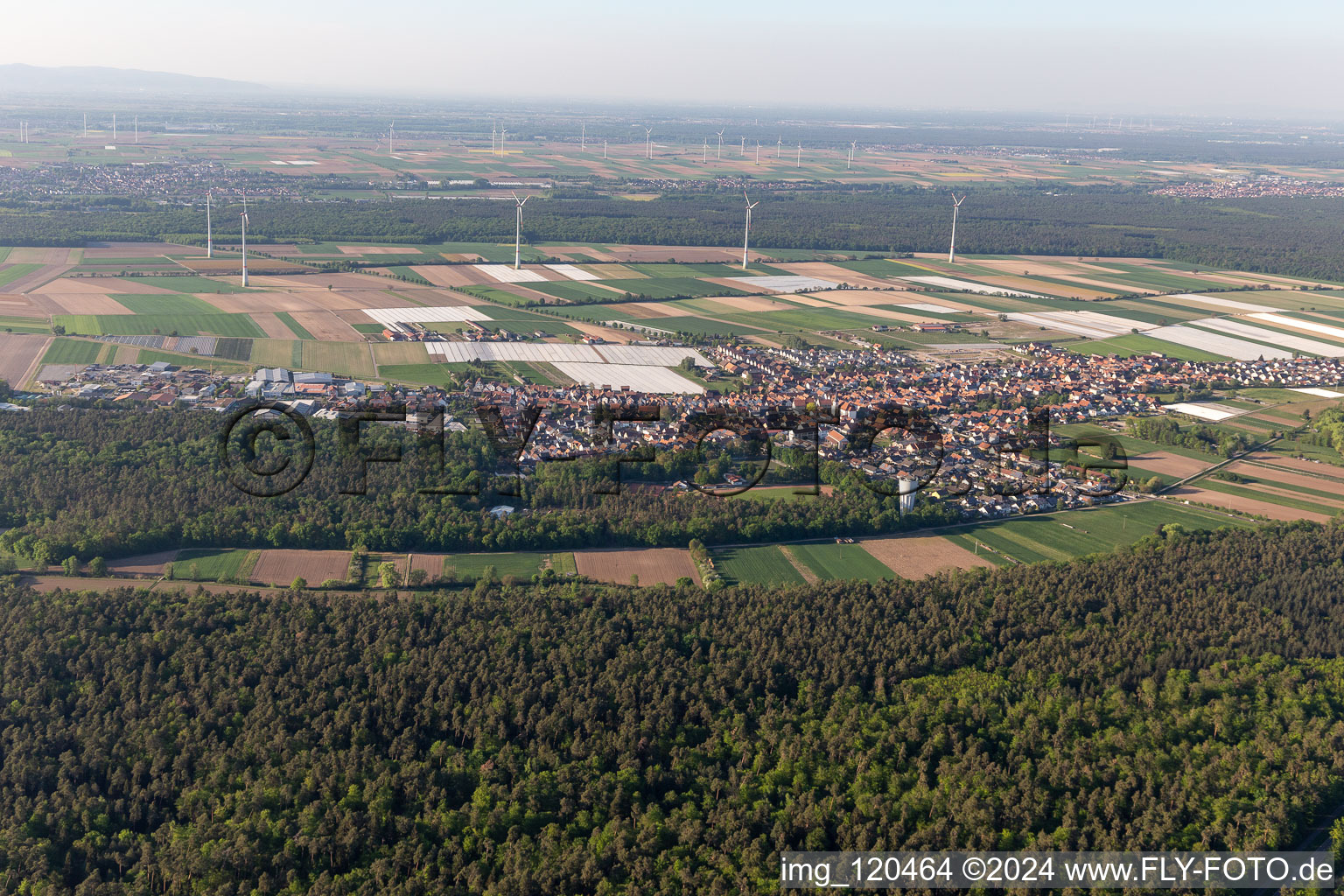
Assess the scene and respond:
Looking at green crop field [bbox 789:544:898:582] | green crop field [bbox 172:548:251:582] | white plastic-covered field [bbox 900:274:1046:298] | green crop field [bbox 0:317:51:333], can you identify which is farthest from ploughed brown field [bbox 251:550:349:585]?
white plastic-covered field [bbox 900:274:1046:298]

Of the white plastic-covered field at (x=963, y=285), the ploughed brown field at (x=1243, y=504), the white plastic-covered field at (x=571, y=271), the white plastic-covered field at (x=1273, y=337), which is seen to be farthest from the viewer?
the white plastic-covered field at (x=963, y=285)

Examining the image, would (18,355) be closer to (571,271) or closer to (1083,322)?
(571,271)

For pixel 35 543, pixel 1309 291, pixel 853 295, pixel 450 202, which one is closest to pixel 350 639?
pixel 35 543

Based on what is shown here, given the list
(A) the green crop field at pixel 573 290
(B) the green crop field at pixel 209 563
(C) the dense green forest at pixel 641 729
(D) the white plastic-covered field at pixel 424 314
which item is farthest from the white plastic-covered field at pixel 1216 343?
(B) the green crop field at pixel 209 563

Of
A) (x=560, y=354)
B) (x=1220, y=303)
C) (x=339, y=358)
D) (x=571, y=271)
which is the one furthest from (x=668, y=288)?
(x=1220, y=303)

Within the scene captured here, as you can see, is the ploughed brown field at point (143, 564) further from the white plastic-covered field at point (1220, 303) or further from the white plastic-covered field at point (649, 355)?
the white plastic-covered field at point (1220, 303)

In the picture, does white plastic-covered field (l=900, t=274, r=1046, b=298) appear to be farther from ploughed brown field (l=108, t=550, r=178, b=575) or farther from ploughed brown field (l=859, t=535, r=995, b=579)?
ploughed brown field (l=108, t=550, r=178, b=575)

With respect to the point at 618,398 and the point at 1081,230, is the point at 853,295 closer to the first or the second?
the point at 618,398

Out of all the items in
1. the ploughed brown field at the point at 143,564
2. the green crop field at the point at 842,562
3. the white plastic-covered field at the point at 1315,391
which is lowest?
the ploughed brown field at the point at 143,564
